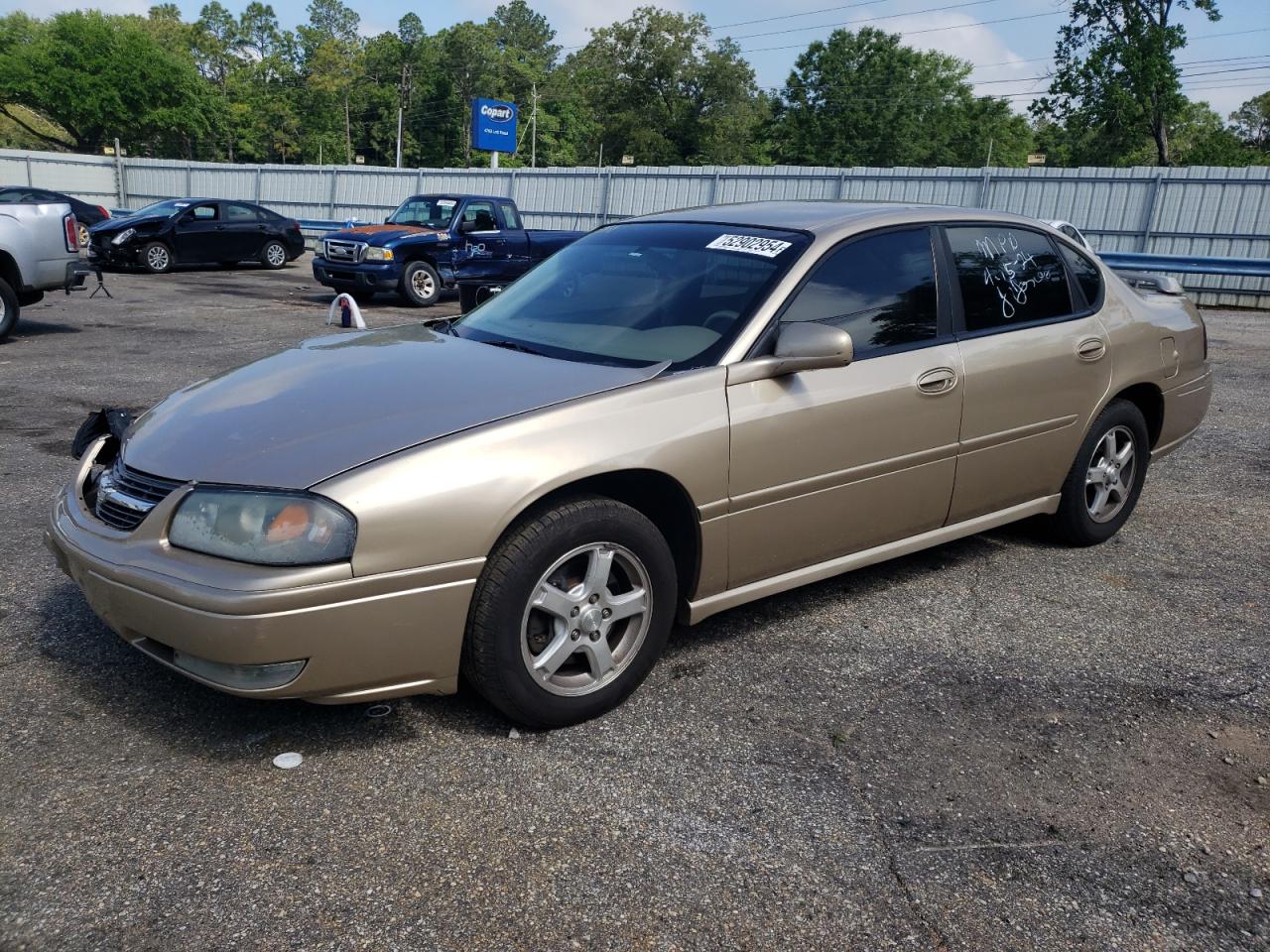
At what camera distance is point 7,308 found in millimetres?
10648

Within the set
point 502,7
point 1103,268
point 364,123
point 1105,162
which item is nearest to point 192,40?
point 364,123

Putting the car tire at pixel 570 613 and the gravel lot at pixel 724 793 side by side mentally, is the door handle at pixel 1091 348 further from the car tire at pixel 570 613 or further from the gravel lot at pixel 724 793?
the car tire at pixel 570 613

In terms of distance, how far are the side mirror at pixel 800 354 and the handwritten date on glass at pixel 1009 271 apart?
1.25m

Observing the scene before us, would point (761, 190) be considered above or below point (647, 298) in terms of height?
above

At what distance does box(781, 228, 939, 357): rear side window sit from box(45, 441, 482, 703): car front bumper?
161cm

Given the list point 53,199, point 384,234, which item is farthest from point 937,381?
point 53,199

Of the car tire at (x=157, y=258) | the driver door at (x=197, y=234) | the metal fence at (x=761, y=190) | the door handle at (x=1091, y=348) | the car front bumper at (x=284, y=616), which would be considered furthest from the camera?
the driver door at (x=197, y=234)

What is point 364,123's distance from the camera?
9694cm

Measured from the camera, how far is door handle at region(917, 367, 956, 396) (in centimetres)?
390

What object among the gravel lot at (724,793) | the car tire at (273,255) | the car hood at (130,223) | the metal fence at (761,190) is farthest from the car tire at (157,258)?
the gravel lot at (724,793)

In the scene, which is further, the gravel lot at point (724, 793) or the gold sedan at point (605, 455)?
the gold sedan at point (605, 455)

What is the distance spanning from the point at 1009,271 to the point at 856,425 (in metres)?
1.31

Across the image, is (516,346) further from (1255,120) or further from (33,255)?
(1255,120)

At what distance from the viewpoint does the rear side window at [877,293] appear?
3730mm
